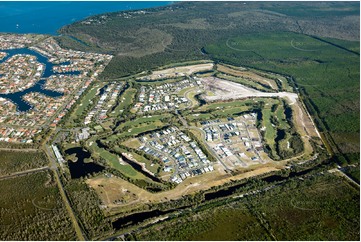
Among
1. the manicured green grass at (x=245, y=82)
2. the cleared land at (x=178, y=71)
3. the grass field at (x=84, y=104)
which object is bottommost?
the cleared land at (x=178, y=71)

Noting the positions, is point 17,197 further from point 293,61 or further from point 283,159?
point 293,61

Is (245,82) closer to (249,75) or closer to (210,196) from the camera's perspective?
(249,75)

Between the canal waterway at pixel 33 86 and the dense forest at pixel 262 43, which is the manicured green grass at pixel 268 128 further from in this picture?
the canal waterway at pixel 33 86

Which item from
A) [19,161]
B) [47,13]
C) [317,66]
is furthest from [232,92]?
[47,13]

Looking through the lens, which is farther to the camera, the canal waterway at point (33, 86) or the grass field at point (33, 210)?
the canal waterway at point (33, 86)

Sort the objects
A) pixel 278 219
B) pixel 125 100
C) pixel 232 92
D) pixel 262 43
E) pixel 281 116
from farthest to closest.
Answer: pixel 262 43 < pixel 232 92 < pixel 125 100 < pixel 281 116 < pixel 278 219

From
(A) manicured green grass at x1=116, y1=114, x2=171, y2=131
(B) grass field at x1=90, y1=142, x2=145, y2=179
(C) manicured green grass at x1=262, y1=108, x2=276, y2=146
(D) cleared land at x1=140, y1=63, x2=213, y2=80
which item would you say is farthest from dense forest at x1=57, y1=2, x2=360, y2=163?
(B) grass field at x1=90, y1=142, x2=145, y2=179

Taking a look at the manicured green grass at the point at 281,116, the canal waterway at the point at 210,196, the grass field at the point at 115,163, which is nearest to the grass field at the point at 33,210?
the canal waterway at the point at 210,196
